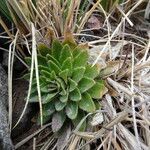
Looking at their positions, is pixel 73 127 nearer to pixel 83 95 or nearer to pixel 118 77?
pixel 83 95

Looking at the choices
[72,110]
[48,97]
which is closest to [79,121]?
[72,110]

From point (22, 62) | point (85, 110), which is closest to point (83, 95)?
point (85, 110)

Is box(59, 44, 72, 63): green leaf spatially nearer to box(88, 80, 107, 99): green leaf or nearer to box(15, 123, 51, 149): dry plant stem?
box(88, 80, 107, 99): green leaf

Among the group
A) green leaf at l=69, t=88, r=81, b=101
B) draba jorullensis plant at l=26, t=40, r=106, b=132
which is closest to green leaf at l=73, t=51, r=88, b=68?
draba jorullensis plant at l=26, t=40, r=106, b=132

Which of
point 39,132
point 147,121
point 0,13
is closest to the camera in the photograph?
point 147,121

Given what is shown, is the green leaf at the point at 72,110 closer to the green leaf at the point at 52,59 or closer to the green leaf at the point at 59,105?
the green leaf at the point at 59,105

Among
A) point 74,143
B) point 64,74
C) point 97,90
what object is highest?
point 64,74

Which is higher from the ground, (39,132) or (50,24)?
(50,24)

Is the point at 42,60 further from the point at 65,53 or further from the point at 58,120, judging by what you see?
the point at 58,120
